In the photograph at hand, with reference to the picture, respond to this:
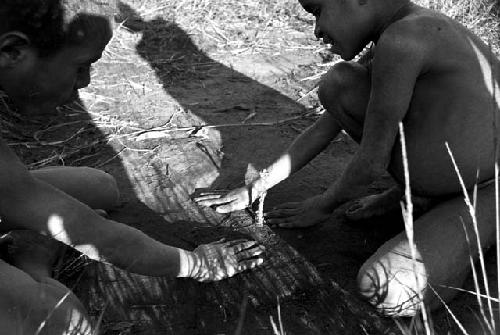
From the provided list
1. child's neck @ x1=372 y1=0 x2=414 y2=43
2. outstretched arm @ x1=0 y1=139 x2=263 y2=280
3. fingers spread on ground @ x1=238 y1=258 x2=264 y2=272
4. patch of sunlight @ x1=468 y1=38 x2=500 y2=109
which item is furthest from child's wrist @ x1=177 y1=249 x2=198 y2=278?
patch of sunlight @ x1=468 y1=38 x2=500 y2=109

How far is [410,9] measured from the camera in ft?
7.76

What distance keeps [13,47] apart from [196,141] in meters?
1.71

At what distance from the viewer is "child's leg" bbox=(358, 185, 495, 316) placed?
2.24 meters

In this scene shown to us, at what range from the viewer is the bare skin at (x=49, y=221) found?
6.00ft

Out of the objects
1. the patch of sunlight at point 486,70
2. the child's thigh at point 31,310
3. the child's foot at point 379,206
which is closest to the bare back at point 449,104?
the patch of sunlight at point 486,70

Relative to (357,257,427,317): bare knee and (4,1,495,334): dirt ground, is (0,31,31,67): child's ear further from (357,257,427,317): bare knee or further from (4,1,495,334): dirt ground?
(357,257,427,317): bare knee

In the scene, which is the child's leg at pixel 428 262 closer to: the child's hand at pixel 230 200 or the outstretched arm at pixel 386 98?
the outstretched arm at pixel 386 98

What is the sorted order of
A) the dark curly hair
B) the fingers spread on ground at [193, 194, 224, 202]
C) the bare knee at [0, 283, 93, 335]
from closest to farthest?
the dark curly hair < the bare knee at [0, 283, 93, 335] < the fingers spread on ground at [193, 194, 224, 202]

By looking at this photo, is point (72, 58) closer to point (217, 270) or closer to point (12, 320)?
point (12, 320)

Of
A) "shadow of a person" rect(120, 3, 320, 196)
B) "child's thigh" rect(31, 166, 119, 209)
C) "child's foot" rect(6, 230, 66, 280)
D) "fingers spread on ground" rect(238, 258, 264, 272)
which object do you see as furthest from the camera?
"shadow of a person" rect(120, 3, 320, 196)

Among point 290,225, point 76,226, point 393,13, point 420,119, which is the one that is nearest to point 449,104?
point 420,119

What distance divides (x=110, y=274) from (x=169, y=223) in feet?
1.36

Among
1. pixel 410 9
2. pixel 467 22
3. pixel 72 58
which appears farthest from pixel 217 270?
pixel 467 22

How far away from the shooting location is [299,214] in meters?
2.76
